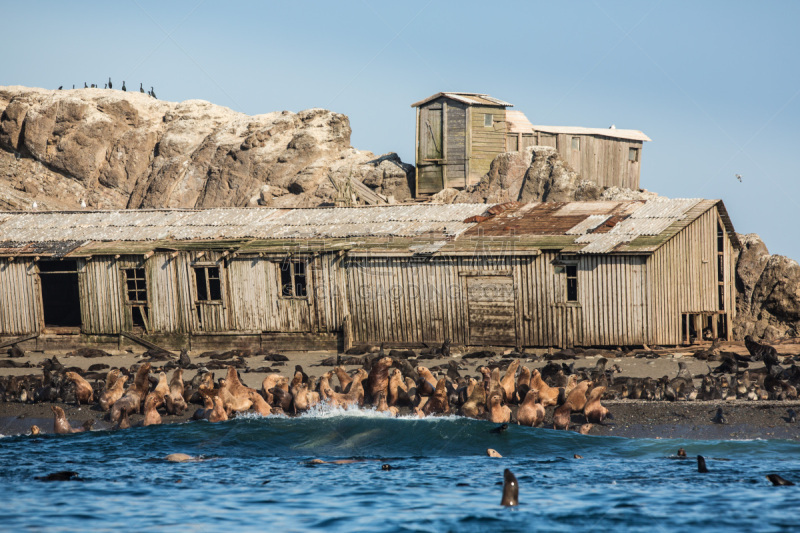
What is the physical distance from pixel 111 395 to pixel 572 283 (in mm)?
13220

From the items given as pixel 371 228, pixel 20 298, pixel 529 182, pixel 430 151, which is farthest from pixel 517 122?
pixel 20 298

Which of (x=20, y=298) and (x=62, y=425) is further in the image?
(x=20, y=298)

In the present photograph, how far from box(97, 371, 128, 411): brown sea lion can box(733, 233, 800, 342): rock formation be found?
20.0 meters

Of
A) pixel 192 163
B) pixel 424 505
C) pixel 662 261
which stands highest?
pixel 192 163

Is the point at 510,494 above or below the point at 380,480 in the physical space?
above

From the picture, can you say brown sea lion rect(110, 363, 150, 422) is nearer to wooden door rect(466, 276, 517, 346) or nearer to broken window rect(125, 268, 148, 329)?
broken window rect(125, 268, 148, 329)

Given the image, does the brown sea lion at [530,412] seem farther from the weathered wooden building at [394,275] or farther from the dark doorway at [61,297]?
the dark doorway at [61,297]

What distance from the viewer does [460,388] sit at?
19.5 m

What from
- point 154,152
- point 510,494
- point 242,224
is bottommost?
point 510,494

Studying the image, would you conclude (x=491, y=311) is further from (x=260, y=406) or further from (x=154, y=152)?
(x=154, y=152)

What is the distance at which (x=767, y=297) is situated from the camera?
3088 centimetres

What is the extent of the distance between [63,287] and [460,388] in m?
22.9

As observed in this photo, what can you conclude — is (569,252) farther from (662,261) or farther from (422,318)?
(422,318)

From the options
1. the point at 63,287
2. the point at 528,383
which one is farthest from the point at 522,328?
the point at 63,287
